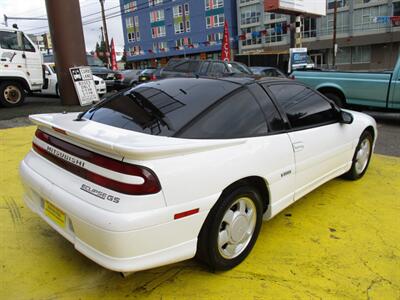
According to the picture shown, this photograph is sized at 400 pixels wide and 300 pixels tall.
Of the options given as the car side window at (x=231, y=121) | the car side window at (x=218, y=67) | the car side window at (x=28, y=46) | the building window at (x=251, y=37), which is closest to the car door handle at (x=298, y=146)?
the car side window at (x=231, y=121)

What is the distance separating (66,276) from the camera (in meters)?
2.58

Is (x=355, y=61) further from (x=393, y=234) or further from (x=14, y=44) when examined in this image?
(x=393, y=234)

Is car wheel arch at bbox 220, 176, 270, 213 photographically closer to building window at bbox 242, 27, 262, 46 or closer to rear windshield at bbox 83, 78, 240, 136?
rear windshield at bbox 83, 78, 240, 136

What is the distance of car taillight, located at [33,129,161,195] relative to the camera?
206cm

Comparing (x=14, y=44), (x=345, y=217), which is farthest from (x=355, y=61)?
(x=345, y=217)

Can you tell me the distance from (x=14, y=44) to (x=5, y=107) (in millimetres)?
1886

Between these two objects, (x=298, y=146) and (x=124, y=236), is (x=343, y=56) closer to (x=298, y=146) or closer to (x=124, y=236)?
(x=298, y=146)

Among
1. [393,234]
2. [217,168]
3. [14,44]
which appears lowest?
[393,234]

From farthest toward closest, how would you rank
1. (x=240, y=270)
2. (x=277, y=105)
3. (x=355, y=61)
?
(x=355, y=61)
(x=277, y=105)
(x=240, y=270)

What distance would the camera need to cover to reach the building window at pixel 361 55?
4109 centimetres

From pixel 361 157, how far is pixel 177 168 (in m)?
3.15

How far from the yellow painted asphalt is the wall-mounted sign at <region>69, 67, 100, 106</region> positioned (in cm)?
721

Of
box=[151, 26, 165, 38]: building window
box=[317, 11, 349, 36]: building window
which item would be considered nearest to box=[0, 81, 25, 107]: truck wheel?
box=[317, 11, 349, 36]: building window

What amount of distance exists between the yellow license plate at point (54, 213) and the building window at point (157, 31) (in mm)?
61210
